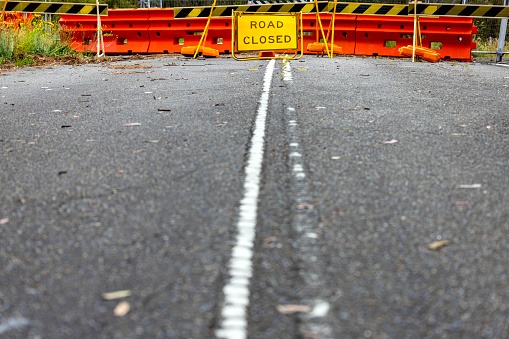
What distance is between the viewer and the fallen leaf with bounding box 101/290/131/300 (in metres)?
2.02

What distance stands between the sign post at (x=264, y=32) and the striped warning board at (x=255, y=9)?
2441 millimetres

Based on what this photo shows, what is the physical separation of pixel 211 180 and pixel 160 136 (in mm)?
1268

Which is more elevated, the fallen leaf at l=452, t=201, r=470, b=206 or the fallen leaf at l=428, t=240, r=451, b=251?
the fallen leaf at l=452, t=201, r=470, b=206

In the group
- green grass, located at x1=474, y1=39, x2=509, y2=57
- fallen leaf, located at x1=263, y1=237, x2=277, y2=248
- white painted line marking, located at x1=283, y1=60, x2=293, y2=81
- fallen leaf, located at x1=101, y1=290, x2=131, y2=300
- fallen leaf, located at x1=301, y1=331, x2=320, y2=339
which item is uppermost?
green grass, located at x1=474, y1=39, x2=509, y2=57

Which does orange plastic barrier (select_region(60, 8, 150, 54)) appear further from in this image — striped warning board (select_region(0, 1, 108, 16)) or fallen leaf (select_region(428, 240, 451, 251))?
fallen leaf (select_region(428, 240, 451, 251))

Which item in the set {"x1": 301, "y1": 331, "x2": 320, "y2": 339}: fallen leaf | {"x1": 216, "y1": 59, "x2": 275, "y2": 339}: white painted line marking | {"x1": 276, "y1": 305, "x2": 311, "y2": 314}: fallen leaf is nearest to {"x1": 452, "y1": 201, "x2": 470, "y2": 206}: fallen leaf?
{"x1": 216, "y1": 59, "x2": 275, "y2": 339}: white painted line marking

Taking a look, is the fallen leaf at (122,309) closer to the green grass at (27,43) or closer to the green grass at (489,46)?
the green grass at (27,43)

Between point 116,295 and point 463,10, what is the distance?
1483cm

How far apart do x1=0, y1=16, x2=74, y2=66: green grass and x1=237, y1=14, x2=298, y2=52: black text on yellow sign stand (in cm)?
480

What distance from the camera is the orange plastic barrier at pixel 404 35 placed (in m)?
15.8

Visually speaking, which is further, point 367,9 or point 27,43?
point 367,9

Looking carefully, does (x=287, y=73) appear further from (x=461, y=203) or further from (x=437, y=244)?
(x=437, y=244)

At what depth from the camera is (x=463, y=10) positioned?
48.6 feet

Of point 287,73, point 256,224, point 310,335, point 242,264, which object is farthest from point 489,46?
point 310,335
